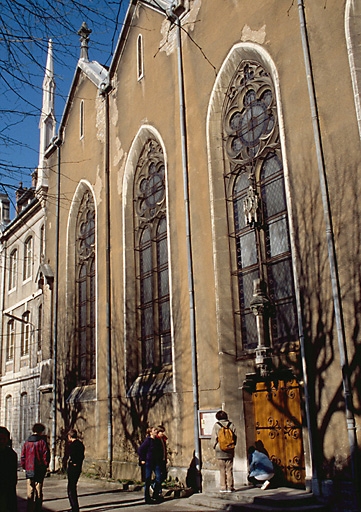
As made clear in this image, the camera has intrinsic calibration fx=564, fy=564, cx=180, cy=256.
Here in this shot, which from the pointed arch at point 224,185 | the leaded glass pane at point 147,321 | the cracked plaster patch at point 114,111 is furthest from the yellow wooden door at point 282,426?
the cracked plaster patch at point 114,111

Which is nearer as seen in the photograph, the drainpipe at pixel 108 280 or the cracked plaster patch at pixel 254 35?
the cracked plaster patch at pixel 254 35

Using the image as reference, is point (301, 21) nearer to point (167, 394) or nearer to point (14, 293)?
point (167, 394)

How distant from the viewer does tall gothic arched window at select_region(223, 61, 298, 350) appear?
1170 centimetres

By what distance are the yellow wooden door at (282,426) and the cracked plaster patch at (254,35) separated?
24.8ft

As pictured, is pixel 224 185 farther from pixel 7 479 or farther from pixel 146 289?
pixel 7 479

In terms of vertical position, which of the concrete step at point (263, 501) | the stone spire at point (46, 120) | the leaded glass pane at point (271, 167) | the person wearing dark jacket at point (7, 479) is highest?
the stone spire at point (46, 120)

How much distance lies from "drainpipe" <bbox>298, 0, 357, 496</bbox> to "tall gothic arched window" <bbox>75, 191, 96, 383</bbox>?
10.5m

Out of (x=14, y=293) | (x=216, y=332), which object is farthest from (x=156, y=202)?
(x=14, y=293)

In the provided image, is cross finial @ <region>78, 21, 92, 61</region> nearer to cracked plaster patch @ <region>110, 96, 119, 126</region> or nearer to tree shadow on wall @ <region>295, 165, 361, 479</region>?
cracked plaster patch @ <region>110, 96, 119, 126</region>

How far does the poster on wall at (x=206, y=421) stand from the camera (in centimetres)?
1225

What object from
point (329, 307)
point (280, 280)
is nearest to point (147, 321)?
point (280, 280)

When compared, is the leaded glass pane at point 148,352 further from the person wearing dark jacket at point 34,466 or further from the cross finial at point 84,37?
the cross finial at point 84,37

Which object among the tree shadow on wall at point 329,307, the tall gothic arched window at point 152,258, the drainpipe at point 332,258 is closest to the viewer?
the drainpipe at point 332,258

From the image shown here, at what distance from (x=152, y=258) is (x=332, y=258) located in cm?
708
